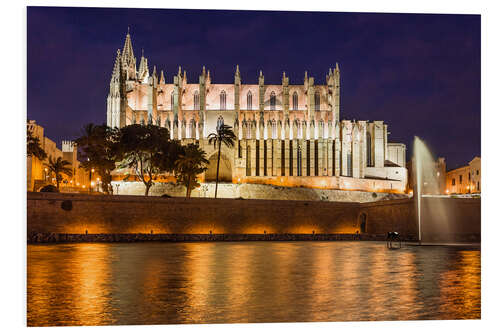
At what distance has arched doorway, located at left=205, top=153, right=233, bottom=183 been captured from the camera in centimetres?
6050

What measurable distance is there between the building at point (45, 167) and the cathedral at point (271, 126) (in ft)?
25.8

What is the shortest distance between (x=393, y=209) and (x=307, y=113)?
31341 millimetres

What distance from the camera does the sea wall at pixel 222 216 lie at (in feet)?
102

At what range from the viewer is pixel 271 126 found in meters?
63.5

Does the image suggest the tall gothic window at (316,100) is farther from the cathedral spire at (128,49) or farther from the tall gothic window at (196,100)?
the cathedral spire at (128,49)

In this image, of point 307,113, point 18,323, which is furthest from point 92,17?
point 307,113

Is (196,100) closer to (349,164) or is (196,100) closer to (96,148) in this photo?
(349,164)

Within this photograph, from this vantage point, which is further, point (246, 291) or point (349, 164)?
point (349, 164)

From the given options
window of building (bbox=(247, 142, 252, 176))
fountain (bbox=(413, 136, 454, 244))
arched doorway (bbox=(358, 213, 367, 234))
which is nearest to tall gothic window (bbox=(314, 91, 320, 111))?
window of building (bbox=(247, 142, 252, 176))

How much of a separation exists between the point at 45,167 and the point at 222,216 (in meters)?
24.3

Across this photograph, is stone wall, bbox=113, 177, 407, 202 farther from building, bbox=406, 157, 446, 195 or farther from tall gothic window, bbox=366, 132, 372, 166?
building, bbox=406, 157, 446, 195

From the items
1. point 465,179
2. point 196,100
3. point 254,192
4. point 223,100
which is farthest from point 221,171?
point 465,179

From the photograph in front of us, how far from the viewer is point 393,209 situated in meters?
35.2

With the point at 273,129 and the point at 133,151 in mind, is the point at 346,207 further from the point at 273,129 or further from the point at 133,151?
the point at 273,129
